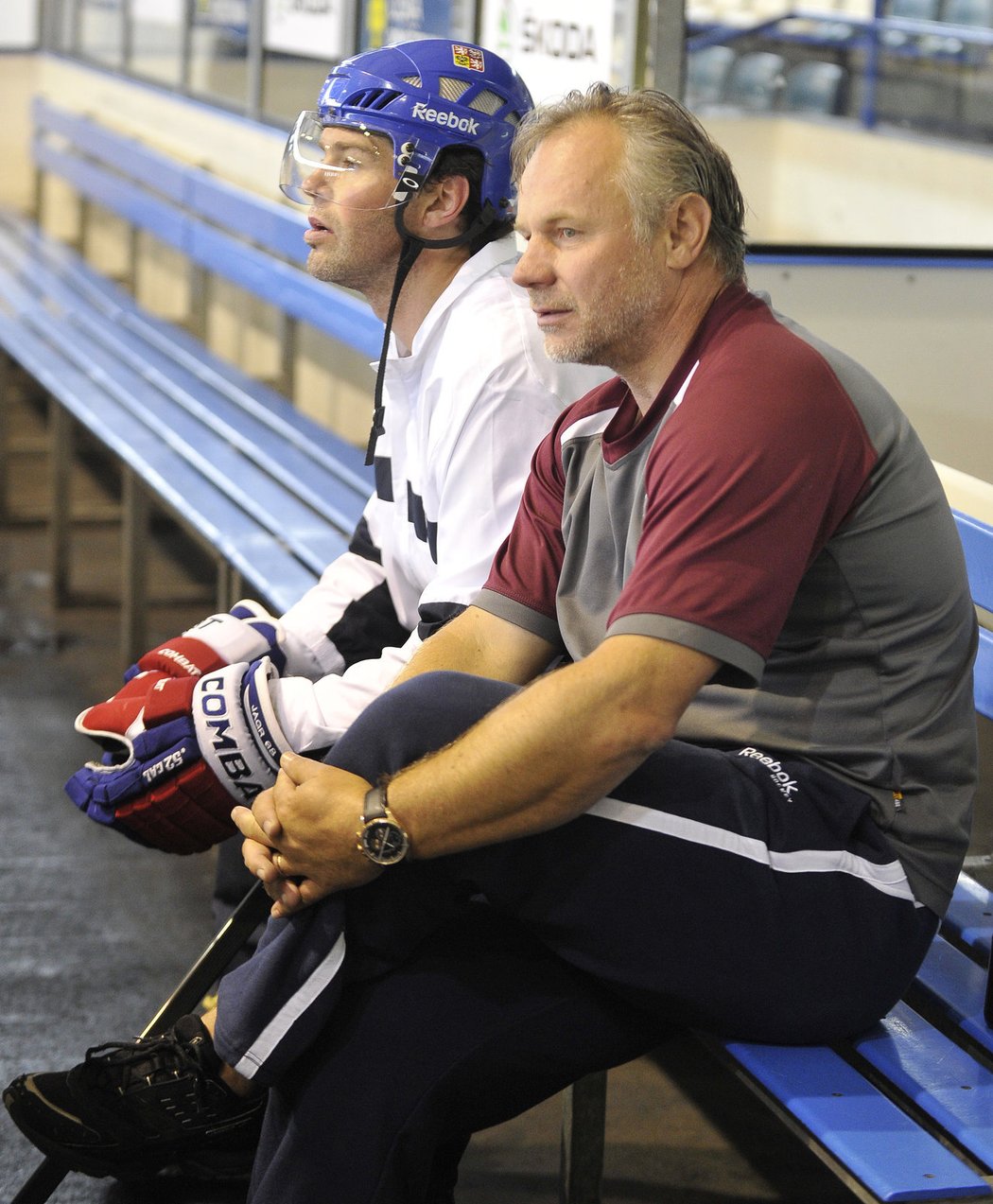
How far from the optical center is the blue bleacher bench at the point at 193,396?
361 cm

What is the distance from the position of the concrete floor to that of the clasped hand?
309 millimetres

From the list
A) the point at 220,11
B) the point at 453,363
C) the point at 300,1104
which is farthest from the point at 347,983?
the point at 220,11

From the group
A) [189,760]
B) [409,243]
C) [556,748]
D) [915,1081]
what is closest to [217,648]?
[189,760]

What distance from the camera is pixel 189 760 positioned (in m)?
2.13

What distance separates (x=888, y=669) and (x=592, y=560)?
0.39 metres

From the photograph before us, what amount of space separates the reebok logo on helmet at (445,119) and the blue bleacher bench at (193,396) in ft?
3.09

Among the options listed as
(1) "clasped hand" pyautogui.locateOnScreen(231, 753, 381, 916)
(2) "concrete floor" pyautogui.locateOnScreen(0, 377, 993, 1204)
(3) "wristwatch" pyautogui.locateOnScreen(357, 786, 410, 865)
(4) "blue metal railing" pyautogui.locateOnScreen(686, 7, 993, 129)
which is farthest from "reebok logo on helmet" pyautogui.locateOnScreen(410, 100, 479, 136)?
(4) "blue metal railing" pyautogui.locateOnScreen(686, 7, 993, 129)

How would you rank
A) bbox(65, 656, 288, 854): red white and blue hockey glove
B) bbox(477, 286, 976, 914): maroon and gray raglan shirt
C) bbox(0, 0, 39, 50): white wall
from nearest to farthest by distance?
bbox(477, 286, 976, 914): maroon and gray raglan shirt < bbox(65, 656, 288, 854): red white and blue hockey glove < bbox(0, 0, 39, 50): white wall

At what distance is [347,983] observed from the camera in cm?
173

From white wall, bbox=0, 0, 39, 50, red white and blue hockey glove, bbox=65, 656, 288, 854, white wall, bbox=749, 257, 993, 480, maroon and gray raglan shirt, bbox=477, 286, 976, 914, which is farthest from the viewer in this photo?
white wall, bbox=0, 0, 39, 50

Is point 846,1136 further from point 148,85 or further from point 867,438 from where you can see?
point 148,85

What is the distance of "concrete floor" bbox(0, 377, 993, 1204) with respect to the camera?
A: 2400mm

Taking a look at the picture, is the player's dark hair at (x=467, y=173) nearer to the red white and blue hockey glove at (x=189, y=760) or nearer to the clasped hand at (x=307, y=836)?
the red white and blue hockey glove at (x=189, y=760)

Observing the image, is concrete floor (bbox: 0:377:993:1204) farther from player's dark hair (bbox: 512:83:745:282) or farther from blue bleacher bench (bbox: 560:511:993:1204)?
player's dark hair (bbox: 512:83:745:282)
